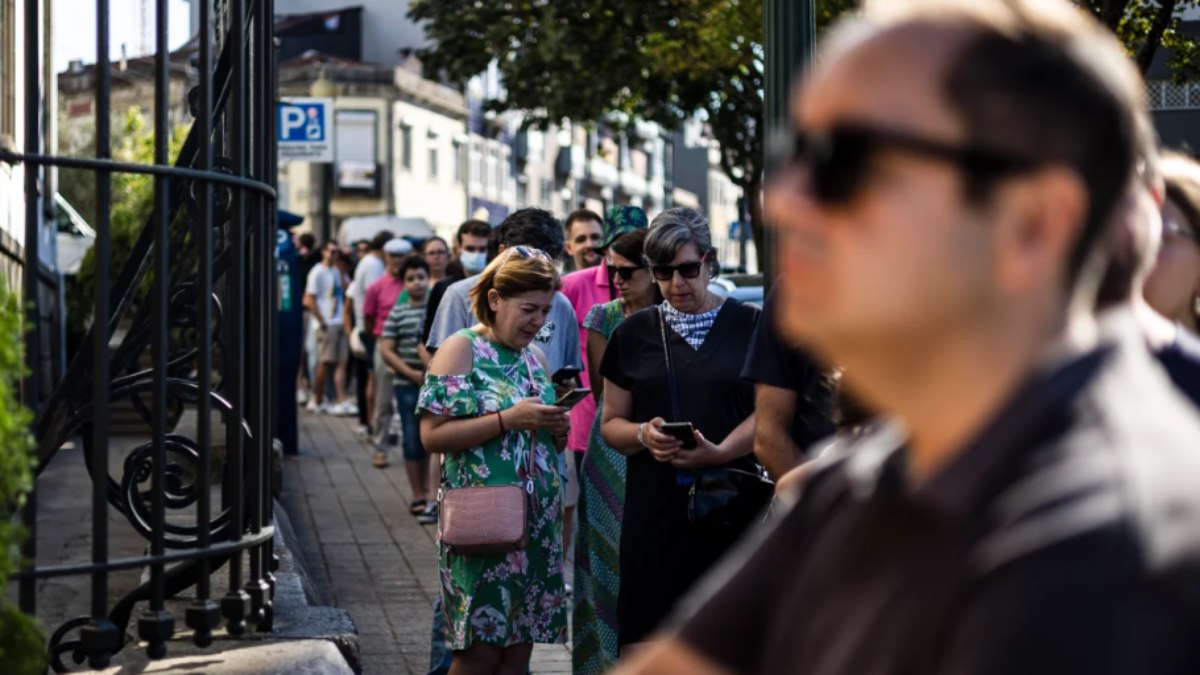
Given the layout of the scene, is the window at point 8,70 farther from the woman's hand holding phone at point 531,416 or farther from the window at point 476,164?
the window at point 476,164

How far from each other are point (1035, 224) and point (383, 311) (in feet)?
48.4

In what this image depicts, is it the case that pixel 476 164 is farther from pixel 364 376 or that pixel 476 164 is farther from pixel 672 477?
pixel 672 477

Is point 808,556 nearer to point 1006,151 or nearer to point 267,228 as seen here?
point 1006,151

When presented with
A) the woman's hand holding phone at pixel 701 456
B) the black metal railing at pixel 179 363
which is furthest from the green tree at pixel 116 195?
the woman's hand holding phone at pixel 701 456

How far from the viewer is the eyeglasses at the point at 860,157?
55.5 inches

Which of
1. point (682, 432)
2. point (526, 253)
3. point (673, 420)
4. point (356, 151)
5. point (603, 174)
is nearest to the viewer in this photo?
point (682, 432)

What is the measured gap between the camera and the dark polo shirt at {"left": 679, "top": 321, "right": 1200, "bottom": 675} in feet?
4.12

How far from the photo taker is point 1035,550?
50.8 inches

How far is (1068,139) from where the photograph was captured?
140 cm

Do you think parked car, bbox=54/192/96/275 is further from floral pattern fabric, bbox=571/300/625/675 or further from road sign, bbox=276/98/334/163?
floral pattern fabric, bbox=571/300/625/675

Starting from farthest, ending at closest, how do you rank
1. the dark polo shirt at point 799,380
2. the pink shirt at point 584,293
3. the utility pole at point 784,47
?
the pink shirt at point 584,293, the utility pole at point 784,47, the dark polo shirt at point 799,380

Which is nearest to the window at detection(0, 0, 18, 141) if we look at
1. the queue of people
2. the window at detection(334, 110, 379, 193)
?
the queue of people

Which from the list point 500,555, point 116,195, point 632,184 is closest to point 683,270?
point 500,555

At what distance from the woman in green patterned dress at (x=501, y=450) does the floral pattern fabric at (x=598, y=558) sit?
0.65 feet
